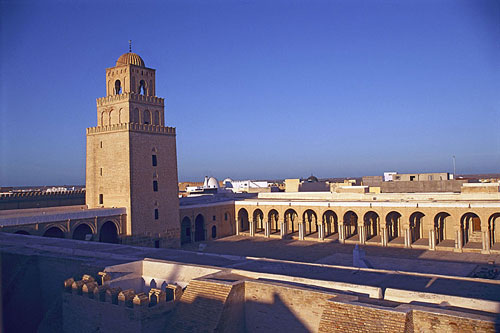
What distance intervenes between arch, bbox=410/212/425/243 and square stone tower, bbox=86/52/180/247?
54.5ft

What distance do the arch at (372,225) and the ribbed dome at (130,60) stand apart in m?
19.8

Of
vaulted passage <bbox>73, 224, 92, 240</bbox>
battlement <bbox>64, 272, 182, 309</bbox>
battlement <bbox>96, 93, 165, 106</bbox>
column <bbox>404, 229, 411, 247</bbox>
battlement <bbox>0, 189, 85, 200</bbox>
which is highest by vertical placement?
battlement <bbox>96, 93, 165, 106</bbox>

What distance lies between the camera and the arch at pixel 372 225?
109ft

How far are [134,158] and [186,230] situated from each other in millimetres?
8101

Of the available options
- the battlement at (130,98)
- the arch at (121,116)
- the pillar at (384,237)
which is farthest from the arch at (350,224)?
the arch at (121,116)

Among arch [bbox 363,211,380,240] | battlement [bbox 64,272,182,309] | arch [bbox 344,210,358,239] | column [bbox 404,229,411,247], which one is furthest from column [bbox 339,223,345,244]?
battlement [bbox 64,272,182,309]

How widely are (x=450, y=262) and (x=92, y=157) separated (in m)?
22.1

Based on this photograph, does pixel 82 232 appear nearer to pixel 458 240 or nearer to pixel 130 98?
pixel 130 98

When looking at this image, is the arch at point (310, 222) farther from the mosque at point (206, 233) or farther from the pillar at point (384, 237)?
the pillar at point (384, 237)

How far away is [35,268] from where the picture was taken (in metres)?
16.7

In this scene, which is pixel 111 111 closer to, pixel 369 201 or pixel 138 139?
pixel 138 139

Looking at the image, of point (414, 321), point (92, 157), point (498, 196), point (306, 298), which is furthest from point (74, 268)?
point (498, 196)

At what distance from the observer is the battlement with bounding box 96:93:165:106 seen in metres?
27.0

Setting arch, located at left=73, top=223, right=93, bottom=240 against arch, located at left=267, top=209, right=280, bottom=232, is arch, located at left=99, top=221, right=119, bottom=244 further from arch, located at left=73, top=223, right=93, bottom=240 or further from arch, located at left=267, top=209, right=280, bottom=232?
arch, located at left=267, top=209, right=280, bottom=232
